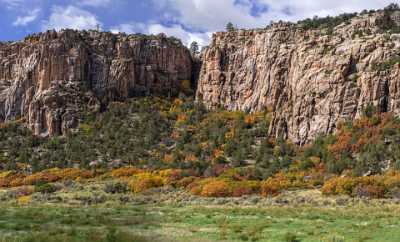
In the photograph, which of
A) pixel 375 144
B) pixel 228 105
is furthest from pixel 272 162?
pixel 228 105

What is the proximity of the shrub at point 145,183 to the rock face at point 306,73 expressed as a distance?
26.7 metres

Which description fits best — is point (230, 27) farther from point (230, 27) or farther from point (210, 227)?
point (210, 227)

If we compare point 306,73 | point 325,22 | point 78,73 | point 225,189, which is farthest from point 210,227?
point 78,73

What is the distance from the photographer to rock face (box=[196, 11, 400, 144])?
82.7 metres

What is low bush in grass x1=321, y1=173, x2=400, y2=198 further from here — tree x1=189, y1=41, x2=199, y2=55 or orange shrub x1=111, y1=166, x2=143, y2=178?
tree x1=189, y1=41, x2=199, y2=55

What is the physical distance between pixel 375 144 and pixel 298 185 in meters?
16.2

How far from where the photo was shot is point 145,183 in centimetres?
6469

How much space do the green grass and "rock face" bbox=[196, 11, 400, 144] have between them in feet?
160

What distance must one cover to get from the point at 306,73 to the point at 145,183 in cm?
3830

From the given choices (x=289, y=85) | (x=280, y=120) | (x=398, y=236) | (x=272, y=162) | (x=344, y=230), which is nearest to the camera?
(x=398, y=236)

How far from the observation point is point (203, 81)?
116 m

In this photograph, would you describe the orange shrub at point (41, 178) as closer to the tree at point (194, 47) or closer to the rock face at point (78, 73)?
the rock face at point (78, 73)

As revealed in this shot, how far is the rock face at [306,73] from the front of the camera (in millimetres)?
82688

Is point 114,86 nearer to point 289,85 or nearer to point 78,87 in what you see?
point 78,87
